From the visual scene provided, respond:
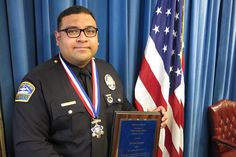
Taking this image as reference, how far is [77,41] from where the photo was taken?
51.1 inches

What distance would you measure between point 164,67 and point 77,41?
0.82 meters

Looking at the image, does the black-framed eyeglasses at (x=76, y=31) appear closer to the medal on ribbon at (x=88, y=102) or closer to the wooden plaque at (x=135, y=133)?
the medal on ribbon at (x=88, y=102)

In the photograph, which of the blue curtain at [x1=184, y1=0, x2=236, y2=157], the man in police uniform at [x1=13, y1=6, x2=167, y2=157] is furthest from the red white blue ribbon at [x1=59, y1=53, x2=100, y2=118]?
the blue curtain at [x1=184, y1=0, x2=236, y2=157]

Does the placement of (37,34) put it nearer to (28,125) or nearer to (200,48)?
(28,125)

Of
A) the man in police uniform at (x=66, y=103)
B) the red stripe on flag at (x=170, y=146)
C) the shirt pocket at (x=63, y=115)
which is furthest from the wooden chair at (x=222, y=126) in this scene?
the shirt pocket at (x=63, y=115)

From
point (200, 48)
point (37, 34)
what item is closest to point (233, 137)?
point (200, 48)

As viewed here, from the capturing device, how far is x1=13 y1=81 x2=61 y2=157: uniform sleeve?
3.93 ft

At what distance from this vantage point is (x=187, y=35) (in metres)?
2.11

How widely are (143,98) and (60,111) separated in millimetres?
782

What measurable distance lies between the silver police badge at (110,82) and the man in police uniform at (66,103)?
4.2 inches

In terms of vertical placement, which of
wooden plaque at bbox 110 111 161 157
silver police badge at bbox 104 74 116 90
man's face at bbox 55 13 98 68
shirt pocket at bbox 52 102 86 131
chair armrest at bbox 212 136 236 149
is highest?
man's face at bbox 55 13 98 68

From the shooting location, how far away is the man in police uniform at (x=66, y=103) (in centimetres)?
122

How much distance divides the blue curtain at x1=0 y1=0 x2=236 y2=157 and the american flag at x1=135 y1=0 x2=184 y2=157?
9 centimetres

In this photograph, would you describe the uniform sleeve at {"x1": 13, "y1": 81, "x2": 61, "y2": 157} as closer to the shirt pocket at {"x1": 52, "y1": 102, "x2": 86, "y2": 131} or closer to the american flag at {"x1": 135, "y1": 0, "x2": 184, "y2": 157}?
the shirt pocket at {"x1": 52, "y1": 102, "x2": 86, "y2": 131}
